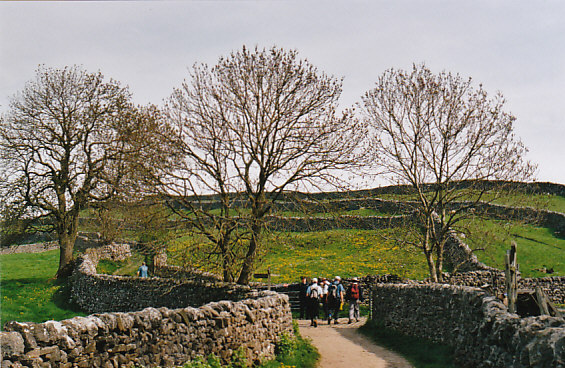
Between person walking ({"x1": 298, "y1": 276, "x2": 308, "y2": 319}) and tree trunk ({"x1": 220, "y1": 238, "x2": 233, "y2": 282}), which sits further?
person walking ({"x1": 298, "y1": 276, "x2": 308, "y2": 319})

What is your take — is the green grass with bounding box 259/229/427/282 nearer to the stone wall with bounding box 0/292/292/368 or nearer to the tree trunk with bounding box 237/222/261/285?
the tree trunk with bounding box 237/222/261/285

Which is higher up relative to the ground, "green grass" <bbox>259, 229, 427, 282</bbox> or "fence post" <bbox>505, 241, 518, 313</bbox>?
"fence post" <bbox>505, 241, 518, 313</bbox>

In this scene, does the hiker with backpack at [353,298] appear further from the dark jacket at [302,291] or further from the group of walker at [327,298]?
the dark jacket at [302,291]

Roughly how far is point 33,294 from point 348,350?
18795 mm

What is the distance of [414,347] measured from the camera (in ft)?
48.9

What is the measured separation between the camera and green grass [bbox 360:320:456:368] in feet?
40.6

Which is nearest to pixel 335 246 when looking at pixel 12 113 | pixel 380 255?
pixel 380 255

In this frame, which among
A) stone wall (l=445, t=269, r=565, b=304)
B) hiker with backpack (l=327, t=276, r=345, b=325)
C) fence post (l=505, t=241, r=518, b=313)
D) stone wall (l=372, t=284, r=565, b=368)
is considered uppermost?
fence post (l=505, t=241, r=518, b=313)

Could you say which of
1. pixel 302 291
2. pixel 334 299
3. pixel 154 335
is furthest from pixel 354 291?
pixel 154 335

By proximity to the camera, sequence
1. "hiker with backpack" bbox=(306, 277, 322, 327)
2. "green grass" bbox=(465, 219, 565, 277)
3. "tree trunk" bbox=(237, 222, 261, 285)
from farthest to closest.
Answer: "green grass" bbox=(465, 219, 565, 277) → "hiker with backpack" bbox=(306, 277, 322, 327) → "tree trunk" bbox=(237, 222, 261, 285)

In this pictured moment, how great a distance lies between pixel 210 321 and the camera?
10.2 metres

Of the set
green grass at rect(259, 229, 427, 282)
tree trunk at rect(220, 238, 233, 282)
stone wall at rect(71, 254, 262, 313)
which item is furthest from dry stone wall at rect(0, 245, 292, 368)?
green grass at rect(259, 229, 427, 282)

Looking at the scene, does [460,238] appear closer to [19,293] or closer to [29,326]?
[19,293]

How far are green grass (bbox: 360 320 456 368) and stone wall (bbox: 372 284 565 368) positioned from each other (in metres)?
0.24
